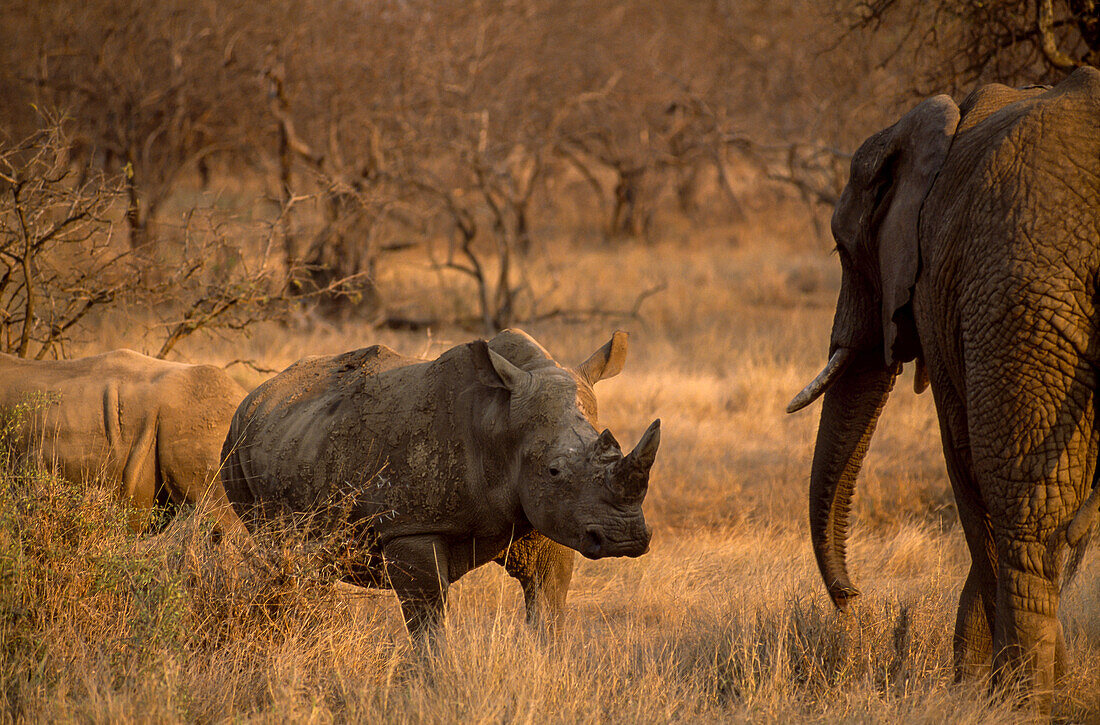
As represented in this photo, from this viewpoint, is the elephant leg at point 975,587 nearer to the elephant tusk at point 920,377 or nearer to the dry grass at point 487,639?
the dry grass at point 487,639

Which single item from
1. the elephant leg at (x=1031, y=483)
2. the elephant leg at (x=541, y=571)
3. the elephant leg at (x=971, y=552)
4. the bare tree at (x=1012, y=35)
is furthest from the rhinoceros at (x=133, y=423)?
the bare tree at (x=1012, y=35)

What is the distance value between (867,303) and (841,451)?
2.26ft

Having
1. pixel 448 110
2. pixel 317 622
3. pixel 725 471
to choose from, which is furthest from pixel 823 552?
pixel 448 110

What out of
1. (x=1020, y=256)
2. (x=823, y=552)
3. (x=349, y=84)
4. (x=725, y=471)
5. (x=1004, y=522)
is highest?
(x=349, y=84)

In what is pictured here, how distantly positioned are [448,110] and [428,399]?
10521 millimetres

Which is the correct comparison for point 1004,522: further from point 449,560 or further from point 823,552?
point 449,560

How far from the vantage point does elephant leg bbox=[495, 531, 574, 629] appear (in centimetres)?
428

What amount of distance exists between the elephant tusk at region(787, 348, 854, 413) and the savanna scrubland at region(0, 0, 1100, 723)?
2.99 feet

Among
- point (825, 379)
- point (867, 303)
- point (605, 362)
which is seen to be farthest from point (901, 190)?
point (605, 362)

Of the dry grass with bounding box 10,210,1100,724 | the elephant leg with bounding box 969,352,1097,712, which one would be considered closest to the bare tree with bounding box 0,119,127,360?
the dry grass with bounding box 10,210,1100,724

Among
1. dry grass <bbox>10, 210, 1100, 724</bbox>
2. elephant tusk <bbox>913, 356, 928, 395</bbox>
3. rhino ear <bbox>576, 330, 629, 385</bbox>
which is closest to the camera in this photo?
dry grass <bbox>10, 210, 1100, 724</bbox>

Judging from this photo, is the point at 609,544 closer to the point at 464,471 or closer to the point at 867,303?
the point at 464,471

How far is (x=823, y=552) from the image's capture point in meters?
4.82

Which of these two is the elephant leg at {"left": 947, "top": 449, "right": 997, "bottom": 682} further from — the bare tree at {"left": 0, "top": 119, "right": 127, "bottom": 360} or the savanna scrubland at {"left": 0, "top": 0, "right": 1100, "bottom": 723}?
the bare tree at {"left": 0, "top": 119, "right": 127, "bottom": 360}
